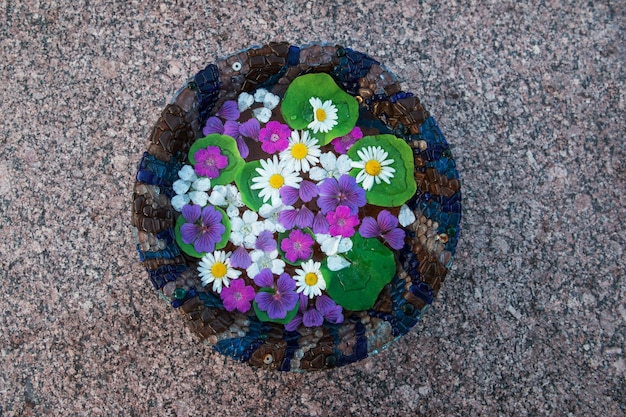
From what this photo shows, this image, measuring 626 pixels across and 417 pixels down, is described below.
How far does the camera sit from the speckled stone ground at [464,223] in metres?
1.13

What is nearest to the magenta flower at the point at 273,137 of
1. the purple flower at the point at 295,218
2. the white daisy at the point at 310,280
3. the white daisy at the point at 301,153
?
the white daisy at the point at 301,153

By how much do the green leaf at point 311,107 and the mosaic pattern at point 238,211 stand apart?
2 cm

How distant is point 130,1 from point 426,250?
0.79 metres

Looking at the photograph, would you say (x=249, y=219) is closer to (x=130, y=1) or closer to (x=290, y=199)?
(x=290, y=199)

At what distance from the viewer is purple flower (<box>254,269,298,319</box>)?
3.56 feet

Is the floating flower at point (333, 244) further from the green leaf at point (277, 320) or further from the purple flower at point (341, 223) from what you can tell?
the green leaf at point (277, 320)

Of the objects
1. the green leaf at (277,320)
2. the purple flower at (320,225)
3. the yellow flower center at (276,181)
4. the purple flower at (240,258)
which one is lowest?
the green leaf at (277,320)

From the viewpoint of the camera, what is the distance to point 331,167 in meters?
1.13

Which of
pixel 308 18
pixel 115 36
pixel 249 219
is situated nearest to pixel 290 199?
pixel 249 219

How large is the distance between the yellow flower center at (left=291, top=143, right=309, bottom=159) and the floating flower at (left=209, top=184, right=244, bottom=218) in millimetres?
133

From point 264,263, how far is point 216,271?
0.09 meters

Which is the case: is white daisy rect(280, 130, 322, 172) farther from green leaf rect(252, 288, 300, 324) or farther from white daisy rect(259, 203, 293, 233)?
Result: green leaf rect(252, 288, 300, 324)

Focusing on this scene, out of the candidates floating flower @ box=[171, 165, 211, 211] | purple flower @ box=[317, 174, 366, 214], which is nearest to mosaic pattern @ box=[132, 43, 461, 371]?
floating flower @ box=[171, 165, 211, 211]

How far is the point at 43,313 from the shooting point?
115 cm
